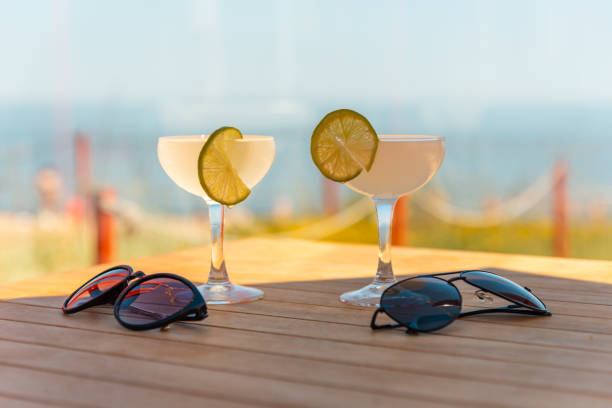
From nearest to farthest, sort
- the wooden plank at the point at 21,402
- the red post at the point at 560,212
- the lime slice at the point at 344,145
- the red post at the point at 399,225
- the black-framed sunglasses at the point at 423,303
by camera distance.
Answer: the wooden plank at the point at 21,402
the black-framed sunglasses at the point at 423,303
the lime slice at the point at 344,145
the red post at the point at 399,225
the red post at the point at 560,212

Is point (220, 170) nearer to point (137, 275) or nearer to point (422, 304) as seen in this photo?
point (137, 275)

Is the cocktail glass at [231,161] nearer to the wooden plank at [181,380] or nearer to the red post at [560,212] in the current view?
the wooden plank at [181,380]

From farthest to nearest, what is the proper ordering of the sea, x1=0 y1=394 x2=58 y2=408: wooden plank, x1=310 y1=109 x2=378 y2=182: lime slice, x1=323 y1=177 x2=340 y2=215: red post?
the sea < x1=323 y1=177 x2=340 y2=215: red post < x1=310 y1=109 x2=378 y2=182: lime slice < x1=0 y1=394 x2=58 y2=408: wooden plank

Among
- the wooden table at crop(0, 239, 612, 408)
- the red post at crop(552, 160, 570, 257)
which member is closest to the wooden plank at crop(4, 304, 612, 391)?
the wooden table at crop(0, 239, 612, 408)

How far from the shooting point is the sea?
5.48 metres

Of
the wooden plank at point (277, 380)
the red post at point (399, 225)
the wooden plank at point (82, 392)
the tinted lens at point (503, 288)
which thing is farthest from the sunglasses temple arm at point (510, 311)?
the red post at point (399, 225)

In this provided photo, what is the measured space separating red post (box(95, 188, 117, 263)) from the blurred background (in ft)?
5.88

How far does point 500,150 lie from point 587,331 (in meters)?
5.45

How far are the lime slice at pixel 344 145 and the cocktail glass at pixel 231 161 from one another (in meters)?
0.10

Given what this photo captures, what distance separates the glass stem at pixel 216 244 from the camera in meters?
1.22

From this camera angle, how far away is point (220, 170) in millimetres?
1131

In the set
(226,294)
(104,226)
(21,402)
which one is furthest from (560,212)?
(21,402)

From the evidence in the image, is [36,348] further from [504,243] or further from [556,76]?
[556,76]

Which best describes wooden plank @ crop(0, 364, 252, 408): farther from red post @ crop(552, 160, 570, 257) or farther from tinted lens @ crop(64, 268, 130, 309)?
red post @ crop(552, 160, 570, 257)
